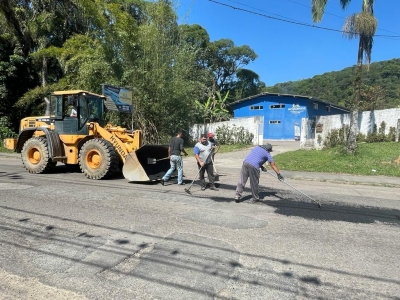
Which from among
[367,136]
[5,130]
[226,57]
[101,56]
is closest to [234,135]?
[367,136]

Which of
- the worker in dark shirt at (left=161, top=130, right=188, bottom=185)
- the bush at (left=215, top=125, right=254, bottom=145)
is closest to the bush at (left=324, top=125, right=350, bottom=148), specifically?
the bush at (left=215, top=125, right=254, bottom=145)

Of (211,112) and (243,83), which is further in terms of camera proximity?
(243,83)

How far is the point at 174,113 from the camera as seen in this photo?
22625 millimetres

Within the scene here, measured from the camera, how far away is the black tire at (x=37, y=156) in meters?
11.4

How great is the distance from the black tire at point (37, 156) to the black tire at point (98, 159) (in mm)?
1639

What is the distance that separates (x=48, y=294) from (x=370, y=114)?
2057 centimetres

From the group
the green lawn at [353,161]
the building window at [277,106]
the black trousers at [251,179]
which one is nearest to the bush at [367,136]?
the green lawn at [353,161]

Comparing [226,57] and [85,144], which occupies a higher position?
[226,57]

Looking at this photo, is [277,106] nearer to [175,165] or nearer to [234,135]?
[234,135]

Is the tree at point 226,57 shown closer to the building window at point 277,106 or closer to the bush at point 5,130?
the building window at point 277,106

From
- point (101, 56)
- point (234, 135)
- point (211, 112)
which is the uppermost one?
point (101, 56)

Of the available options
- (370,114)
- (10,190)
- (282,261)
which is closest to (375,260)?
(282,261)

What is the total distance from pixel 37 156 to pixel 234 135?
1555 centimetres

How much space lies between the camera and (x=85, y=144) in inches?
416
